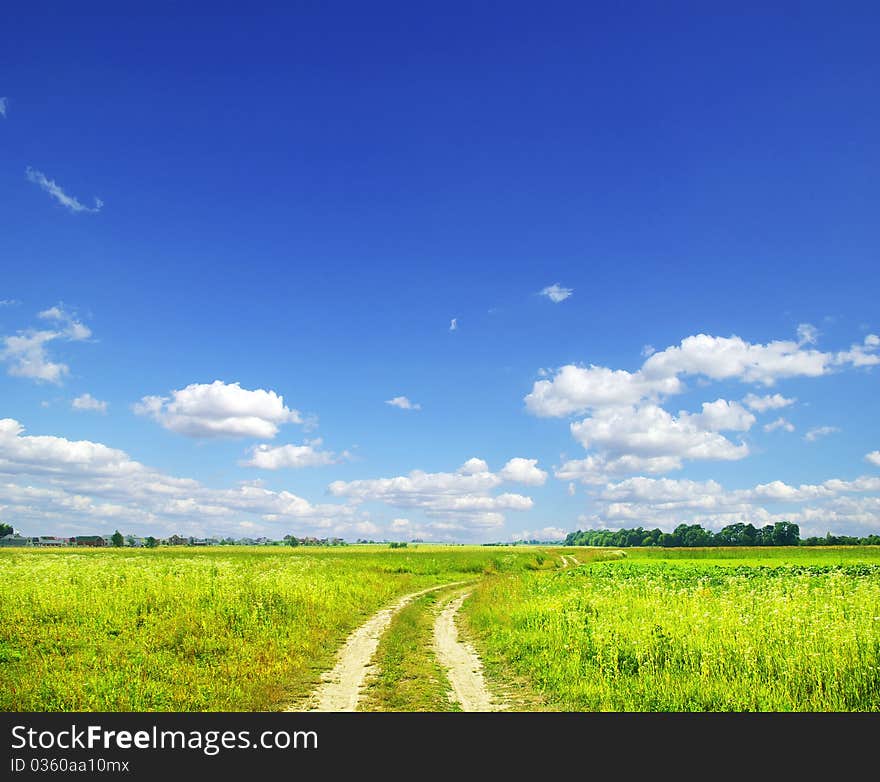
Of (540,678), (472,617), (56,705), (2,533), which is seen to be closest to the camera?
(56,705)

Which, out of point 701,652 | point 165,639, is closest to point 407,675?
point 701,652

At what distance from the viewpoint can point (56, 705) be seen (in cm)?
1313

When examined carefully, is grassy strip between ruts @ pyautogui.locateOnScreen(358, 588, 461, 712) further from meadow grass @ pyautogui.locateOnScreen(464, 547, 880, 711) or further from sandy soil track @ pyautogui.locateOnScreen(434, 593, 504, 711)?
meadow grass @ pyautogui.locateOnScreen(464, 547, 880, 711)

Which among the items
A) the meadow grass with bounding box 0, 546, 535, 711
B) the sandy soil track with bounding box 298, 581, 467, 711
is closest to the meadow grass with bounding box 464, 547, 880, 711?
the sandy soil track with bounding box 298, 581, 467, 711

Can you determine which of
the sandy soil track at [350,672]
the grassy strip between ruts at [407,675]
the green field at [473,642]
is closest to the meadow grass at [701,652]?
the green field at [473,642]

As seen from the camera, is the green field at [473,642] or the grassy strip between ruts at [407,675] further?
the grassy strip between ruts at [407,675]

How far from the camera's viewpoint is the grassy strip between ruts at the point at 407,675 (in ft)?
42.6

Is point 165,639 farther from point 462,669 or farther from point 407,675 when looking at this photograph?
point 462,669

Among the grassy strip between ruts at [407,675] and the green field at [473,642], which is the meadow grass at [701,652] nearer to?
the green field at [473,642]

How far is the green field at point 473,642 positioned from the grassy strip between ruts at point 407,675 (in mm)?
87
